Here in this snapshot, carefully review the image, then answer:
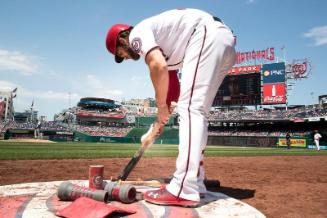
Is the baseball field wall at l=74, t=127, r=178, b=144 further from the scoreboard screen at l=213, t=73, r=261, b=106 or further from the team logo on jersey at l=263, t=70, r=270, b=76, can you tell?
the team logo on jersey at l=263, t=70, r=270, b=76

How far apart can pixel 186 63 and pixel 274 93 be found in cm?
4298

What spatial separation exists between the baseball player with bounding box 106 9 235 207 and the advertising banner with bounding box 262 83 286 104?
4240cm

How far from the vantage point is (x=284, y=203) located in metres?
2.97

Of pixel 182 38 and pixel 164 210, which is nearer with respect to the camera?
pixel 164 210

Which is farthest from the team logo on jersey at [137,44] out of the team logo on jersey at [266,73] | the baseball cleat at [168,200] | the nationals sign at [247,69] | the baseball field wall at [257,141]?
the team logo on jersey at [266,73]

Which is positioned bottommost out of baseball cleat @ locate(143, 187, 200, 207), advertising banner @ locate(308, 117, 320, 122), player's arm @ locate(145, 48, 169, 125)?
baseball cleat @ locate(143, 187, 200, 207)

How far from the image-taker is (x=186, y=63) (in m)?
2.67

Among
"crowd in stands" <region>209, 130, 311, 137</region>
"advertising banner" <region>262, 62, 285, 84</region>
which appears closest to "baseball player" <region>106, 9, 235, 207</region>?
"crowd in stands" <region>209, 130, 311, 137</region>

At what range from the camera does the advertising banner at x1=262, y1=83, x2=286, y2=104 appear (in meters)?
42.0

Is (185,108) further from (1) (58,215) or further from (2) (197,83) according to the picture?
(1) (58,215)

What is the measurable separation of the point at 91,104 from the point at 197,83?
79.5 meters

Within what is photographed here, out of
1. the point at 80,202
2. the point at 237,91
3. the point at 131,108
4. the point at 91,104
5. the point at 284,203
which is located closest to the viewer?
the point at 80,202

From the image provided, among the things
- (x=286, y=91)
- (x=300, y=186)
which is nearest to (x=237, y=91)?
(x=286, y=91)

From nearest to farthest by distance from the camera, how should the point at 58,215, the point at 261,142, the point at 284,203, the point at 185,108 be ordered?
1. the point at 58,215
2. the point at 185,108
3. the point at 284,203
4. the point at 261,142
